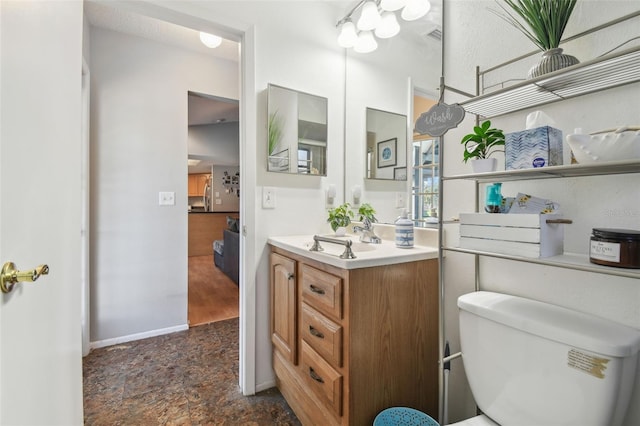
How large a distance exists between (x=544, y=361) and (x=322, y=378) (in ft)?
2.57

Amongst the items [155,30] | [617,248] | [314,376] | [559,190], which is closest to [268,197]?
[314,376]

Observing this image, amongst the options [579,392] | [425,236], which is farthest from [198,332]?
[579,392]

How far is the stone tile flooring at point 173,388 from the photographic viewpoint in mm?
1495

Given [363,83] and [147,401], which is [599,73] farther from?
[147,401]

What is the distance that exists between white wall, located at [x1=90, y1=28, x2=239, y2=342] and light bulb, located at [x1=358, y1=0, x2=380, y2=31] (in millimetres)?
1585

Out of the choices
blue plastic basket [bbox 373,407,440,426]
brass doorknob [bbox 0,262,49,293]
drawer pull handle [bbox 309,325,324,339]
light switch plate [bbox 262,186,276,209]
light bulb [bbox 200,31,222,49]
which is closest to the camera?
brass doorknob [bbox 0,262,49,293]

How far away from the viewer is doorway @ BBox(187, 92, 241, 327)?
3.16 meters

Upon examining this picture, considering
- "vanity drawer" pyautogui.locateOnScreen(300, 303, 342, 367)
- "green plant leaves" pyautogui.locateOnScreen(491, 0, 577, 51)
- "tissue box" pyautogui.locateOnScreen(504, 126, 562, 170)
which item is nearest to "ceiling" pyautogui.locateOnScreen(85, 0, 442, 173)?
"green plant leaves" pyautogui.locateOnScreen(491, 0, 577, 51)

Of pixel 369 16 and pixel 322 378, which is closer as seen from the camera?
pixel 322 378

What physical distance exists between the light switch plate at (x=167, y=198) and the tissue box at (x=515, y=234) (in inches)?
92.0

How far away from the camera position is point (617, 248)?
642 mm

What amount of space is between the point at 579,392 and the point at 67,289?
5.10 ft

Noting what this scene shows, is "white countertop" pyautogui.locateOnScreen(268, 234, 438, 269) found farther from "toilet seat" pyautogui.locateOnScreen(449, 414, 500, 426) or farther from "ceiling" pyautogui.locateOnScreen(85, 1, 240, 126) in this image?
"ceiling" pyautogui.locateOnScreen(85, 1, 240, 126)

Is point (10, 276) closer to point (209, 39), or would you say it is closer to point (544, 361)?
point (544, 361)
